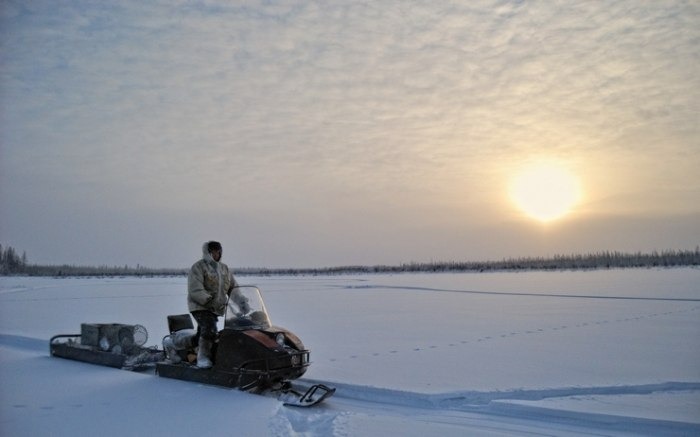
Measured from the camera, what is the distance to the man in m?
6.51

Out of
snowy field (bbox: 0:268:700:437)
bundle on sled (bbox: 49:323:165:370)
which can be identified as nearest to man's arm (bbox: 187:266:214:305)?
snowy field (bbox: 0:268:700:437)

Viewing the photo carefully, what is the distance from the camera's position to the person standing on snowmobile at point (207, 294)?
6.51m

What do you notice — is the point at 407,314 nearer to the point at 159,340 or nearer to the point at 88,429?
the point at 159,340

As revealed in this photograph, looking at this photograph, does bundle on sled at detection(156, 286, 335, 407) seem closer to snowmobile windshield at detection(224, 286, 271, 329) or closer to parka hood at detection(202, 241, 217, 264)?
snowmobile windshield at detection(224, 286, 271, 329)

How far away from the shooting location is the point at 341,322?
496 inches

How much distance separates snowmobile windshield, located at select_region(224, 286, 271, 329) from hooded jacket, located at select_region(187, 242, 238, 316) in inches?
5.5

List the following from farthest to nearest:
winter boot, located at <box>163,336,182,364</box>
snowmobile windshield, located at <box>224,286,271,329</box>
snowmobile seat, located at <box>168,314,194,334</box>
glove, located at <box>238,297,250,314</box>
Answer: snowmobile seat, located at <box>168,314,194,334</box> < winter boot, located at <box>163,336,182,364</box> < glove, located at <box>238,297,250,314</box> < snowmobile windshield, located at <box>224,286,271,329</box>

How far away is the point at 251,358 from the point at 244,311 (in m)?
0.66

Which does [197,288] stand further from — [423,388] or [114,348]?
[423,388]

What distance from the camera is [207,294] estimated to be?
6523 millimetres

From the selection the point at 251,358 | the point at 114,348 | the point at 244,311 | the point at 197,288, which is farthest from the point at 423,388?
the point at 114,348

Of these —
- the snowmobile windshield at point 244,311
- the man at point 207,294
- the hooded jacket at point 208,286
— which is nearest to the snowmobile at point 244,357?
the snowmobile windshield at point 244,311

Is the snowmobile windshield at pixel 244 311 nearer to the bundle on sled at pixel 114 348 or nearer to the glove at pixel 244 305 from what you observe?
the glove at pixel 244 305

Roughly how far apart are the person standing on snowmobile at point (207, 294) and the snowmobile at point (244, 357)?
0.14 meters
